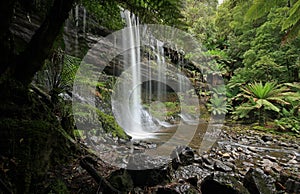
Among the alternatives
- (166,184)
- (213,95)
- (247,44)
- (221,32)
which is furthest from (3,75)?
(221,32)

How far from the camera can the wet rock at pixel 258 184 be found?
172 centimetres

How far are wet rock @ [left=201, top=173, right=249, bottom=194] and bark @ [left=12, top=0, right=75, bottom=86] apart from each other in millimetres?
1426

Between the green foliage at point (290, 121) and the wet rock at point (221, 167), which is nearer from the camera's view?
the wet rock at point (221, 167)

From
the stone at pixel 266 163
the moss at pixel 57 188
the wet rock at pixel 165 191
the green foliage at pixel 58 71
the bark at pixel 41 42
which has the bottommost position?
the stone at pixel 266 163

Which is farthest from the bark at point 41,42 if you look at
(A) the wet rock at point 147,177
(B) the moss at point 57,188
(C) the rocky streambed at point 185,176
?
(A) the wet rock at point 147,177

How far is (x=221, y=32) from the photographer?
1292 cm

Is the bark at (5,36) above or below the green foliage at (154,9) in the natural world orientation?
below

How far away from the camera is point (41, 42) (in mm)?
1082

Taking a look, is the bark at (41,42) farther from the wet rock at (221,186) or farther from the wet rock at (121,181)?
the wet rock at (221,186)

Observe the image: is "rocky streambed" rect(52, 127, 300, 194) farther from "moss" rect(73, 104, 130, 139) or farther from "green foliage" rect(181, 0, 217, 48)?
"green foliage" rect(181, 0, 217, 48)

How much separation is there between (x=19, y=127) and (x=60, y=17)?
548mm

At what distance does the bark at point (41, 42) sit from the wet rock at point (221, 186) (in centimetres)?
143

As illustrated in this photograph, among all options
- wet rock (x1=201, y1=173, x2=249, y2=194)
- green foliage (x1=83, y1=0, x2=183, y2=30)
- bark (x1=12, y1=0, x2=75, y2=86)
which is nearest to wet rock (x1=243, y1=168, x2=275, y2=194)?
wet rock (x1=201, y1=173, x2=249, y2=194)

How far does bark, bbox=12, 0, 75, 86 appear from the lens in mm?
1055
